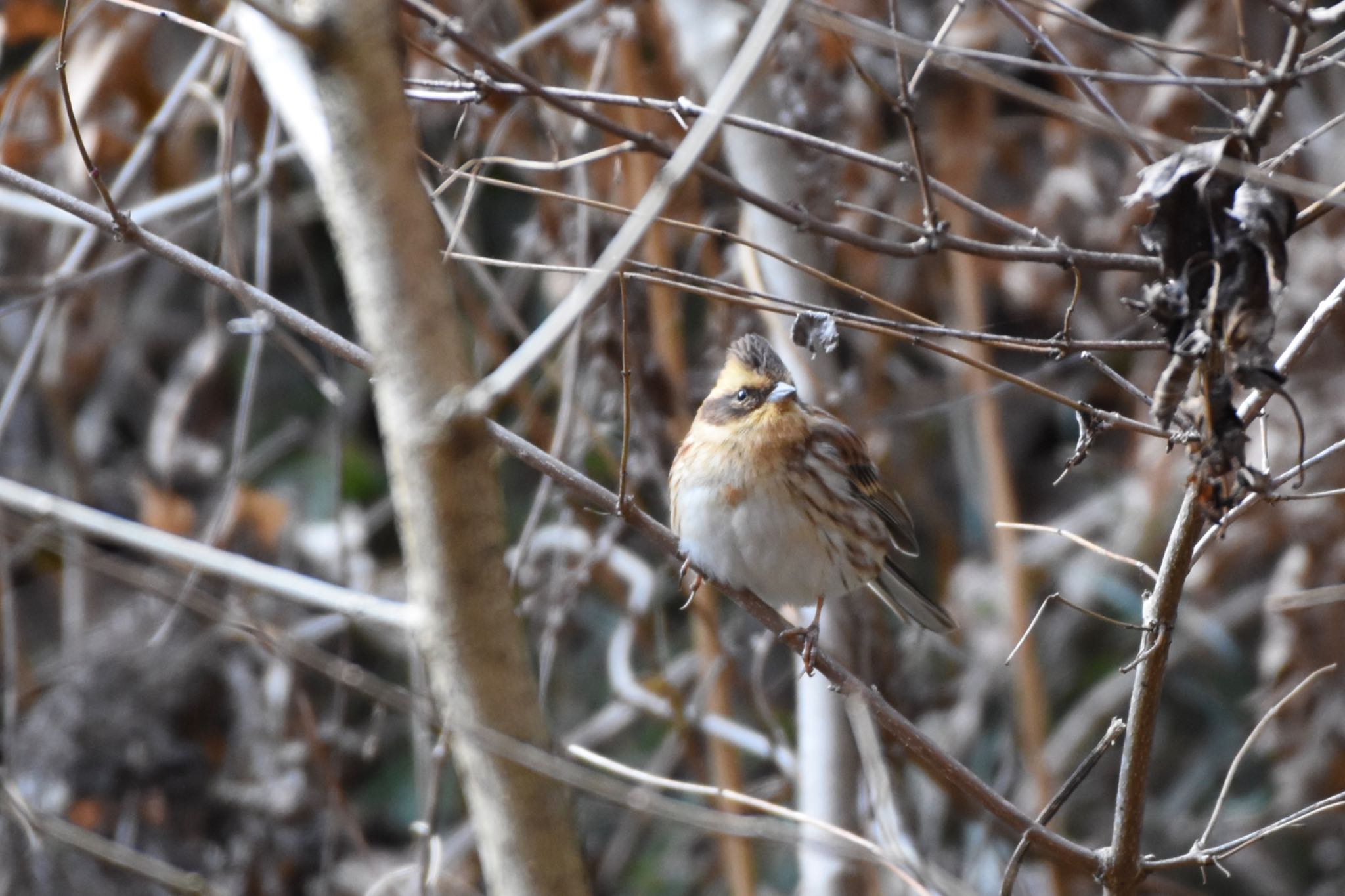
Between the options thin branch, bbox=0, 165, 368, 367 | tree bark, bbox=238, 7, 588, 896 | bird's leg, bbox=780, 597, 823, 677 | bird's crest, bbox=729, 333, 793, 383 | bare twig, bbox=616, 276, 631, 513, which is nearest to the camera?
tree bark, bbox=238, 7, 588, 896

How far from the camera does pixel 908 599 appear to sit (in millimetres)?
3424

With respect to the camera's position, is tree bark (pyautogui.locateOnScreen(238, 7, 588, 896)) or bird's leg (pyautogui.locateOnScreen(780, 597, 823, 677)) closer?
tree bark (pyautogui.locateOnScreen(238, 7, 588, 896))

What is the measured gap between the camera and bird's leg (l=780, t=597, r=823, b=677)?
2.70m

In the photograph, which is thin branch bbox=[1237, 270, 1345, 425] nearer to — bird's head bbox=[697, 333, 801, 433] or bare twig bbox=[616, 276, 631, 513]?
bare twig bbox=[616, 276, 631, 513]

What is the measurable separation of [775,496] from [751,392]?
0.26 meters

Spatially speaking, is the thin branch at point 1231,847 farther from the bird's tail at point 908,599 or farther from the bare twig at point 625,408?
the bird's tail at point 908,599

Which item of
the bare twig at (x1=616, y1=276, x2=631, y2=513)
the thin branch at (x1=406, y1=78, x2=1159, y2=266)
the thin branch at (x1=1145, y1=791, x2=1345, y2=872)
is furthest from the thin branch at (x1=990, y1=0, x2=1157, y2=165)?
the thin branch at (x1=1145, y1=791, x2=1345, y2=872)

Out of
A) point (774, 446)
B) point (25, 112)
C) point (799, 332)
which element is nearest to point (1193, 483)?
point (799, 332)

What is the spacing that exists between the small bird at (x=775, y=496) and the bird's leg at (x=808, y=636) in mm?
13

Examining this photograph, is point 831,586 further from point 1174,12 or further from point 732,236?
point 1174,12

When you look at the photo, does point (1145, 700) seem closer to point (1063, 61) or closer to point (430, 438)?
point (1063, 61)

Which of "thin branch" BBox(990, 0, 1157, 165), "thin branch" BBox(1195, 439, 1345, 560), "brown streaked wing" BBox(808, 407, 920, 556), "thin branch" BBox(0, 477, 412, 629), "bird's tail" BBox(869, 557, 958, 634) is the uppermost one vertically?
"thin branch" BBox(990, 0, 1157, 165)

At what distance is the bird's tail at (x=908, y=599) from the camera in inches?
133

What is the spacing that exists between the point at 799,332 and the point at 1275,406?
2632 millimetres
